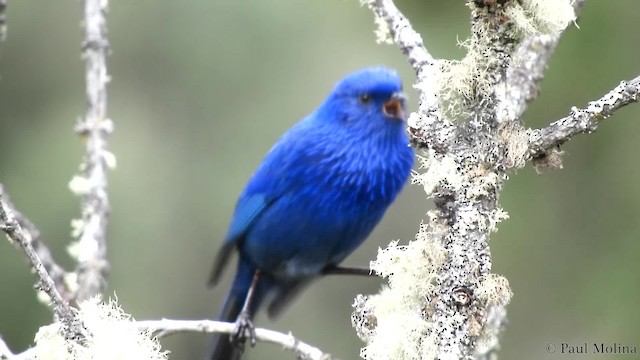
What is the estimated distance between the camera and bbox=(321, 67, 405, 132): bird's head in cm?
386

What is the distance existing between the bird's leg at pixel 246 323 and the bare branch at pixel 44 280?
5.56 feet

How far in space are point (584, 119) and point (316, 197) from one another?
85.8 inches

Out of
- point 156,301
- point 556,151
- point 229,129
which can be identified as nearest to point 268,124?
point 229,129

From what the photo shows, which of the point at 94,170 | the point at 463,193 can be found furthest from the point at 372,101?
the point at 463,193

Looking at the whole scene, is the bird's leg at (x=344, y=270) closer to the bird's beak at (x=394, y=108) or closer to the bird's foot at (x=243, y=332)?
the bird's foot at (x=243, y=332)

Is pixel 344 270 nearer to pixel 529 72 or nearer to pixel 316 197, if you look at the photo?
pixel 316 197

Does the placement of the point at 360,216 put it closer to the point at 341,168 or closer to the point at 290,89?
the point at 341,168

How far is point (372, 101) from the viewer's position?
12.9ft

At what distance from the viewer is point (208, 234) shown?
555 cm

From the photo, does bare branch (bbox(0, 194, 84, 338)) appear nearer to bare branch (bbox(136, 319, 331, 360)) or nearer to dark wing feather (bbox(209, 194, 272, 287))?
bare branch (bbox(136, 319, 331, 360))

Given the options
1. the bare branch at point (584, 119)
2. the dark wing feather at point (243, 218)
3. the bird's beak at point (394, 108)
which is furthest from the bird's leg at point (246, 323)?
the bare branch at point (584, 119)

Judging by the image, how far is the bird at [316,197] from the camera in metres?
3.79

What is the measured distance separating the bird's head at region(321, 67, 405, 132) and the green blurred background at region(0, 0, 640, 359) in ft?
1.05

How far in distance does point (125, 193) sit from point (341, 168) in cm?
130
